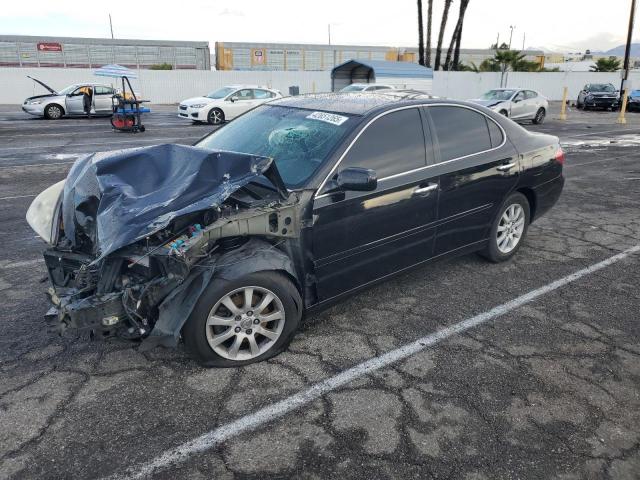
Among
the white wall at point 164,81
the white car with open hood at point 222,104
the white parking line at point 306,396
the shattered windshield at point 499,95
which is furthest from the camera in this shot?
the white wall at point 164,81

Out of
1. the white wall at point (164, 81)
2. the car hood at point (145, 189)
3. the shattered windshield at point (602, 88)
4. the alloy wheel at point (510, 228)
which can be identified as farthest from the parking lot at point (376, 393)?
the white wall at point (164, 81)

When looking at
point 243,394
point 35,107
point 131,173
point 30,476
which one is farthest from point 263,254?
point 35,107

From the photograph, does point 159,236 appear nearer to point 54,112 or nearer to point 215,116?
point 215,116

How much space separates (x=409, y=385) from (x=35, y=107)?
21.5 m

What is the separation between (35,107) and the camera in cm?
1997

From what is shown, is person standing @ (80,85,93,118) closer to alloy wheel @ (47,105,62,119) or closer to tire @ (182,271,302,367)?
alloy wheel @ (47,105,62,119)

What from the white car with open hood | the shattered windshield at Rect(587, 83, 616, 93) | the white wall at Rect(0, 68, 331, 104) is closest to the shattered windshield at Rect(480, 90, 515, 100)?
the white car with open hood

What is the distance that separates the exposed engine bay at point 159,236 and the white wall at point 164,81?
30544 mm

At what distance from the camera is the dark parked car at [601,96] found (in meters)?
27.1

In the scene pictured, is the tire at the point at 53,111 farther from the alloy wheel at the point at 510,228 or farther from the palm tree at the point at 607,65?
the palm tree at the point at 607,65

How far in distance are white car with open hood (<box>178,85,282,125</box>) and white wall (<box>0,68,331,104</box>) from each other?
13.0m

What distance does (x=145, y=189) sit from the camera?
10.4 feet

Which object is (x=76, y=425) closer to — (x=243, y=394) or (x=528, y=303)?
(x=243, y=394)

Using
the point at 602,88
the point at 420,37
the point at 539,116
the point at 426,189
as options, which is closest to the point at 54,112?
the point at 539,116
